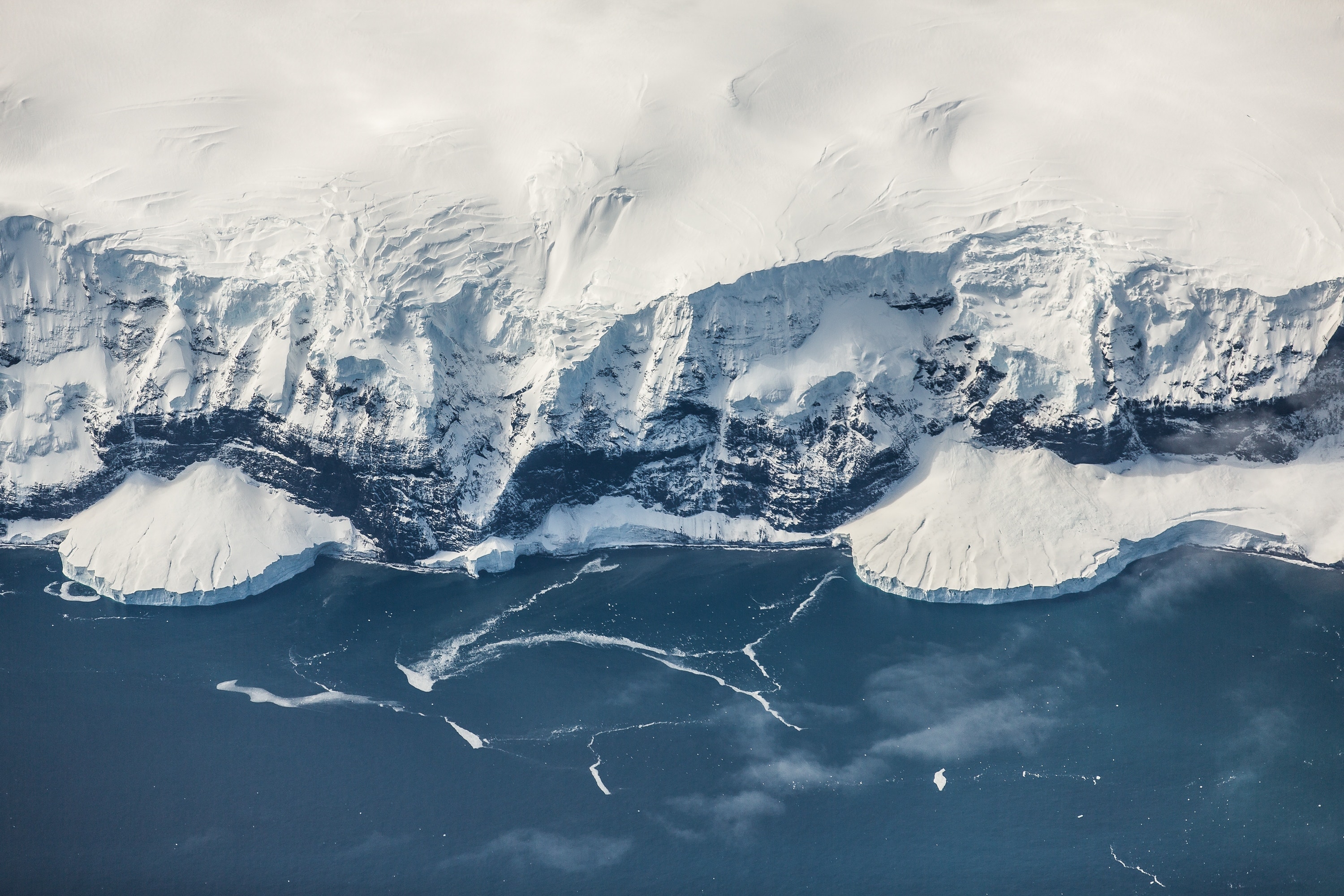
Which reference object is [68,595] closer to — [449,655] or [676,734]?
[449,655]

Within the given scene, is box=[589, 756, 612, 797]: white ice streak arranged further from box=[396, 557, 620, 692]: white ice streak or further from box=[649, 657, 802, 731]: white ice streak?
box=[396, 557, 620, 692]: white ice streak

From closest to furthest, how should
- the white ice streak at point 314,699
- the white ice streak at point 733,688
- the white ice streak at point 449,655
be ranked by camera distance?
the white ice streak at point 733,688 < the white ice streak at point 314,699 < the white ice streak at point 449,655

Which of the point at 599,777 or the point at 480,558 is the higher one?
the point at 480,558

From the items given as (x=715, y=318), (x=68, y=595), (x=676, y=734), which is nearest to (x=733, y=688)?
(x=676, y=734)

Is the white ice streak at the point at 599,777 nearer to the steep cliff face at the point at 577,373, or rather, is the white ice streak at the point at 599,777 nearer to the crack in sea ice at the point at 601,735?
the crack in sea ice at the point at 601,735

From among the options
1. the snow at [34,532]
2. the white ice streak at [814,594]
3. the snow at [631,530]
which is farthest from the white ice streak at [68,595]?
the white ice streak at [814,594]

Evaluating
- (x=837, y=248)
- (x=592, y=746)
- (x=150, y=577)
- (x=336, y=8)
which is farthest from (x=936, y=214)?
(x=150, y=577)

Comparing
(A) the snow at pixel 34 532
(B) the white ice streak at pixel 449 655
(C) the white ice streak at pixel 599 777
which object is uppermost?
(A) the snow at pixel 34 532
